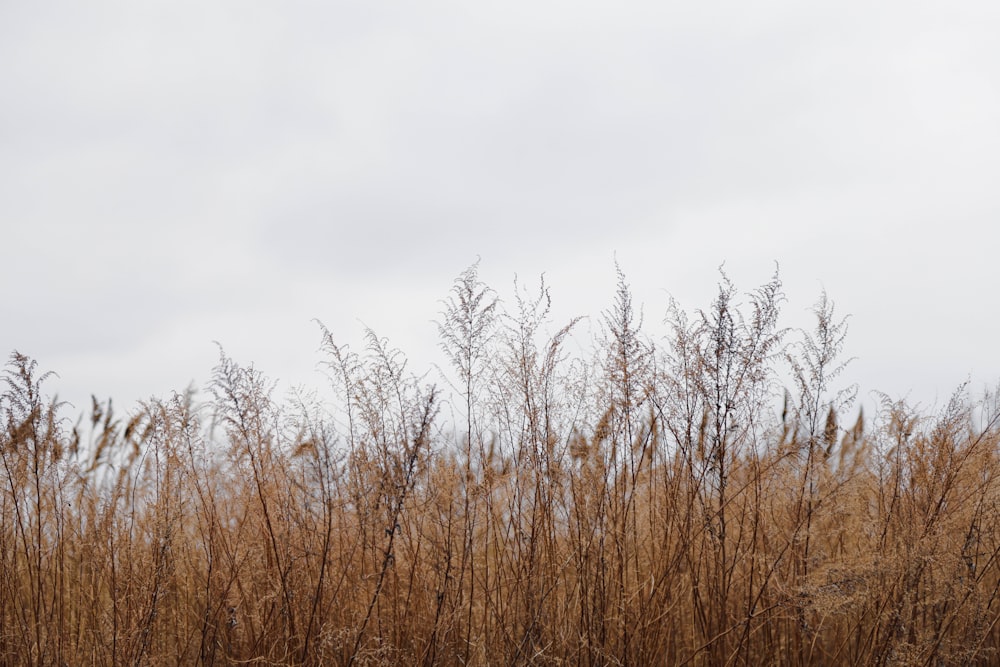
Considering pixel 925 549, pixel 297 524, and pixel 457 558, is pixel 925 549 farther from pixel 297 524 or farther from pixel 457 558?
pixel 297 524

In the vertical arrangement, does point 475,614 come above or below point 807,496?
below

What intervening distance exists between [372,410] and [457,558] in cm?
76

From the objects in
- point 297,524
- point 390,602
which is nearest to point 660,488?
point 390,602

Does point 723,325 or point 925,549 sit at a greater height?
point 723,325

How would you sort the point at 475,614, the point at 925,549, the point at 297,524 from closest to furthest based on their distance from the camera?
the point at 925,549 → the point at 297,524 → the point at 475,614

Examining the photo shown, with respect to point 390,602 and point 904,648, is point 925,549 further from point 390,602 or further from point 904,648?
point 390,602

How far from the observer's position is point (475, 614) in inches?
173

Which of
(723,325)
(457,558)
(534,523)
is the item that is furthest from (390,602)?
(723,325)

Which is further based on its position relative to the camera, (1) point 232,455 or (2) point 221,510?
(2) point 221,510

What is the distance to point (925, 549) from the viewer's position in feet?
12.6

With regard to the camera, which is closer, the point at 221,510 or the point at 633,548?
the point at 633,548

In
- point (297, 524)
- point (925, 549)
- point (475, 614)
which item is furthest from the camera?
point (475, 614)

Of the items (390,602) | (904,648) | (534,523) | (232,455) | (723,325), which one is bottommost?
A: (904,648)

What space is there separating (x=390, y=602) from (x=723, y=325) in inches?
75.8
